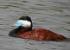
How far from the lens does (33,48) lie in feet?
42.2

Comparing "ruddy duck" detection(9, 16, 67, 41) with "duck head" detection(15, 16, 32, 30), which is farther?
"duck head" detection(15, 16, 32, 30)

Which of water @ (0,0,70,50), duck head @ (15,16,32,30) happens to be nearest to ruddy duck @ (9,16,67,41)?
duck head @ (15,16,32,30)

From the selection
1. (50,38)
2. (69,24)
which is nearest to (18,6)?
(69,24)

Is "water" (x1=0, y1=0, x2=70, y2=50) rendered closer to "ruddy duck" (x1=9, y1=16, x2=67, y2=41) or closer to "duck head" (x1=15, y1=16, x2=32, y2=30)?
"ruddy duck" (x1=9, y1=16, x2=67, y2=41)

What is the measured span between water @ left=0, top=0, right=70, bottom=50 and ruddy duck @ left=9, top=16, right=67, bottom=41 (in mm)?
247

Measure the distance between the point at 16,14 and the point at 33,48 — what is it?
4.30m

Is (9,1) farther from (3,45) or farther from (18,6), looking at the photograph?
(3,45)

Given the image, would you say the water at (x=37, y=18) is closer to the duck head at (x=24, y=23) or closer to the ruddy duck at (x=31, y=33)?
the ruddy duck at (x=31, y=33)

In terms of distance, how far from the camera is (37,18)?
1655 centimetres

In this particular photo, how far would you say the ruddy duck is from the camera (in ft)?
45.2

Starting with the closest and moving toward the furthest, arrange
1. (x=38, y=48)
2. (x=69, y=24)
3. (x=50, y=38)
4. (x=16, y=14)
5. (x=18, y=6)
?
(x=38, y=48) → (x=50, y=38) → (x=69, y=24) → (x=16, y=14) → (x=18, y=6)

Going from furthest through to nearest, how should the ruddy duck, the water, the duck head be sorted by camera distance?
the duck head, the ruddy duck, the water

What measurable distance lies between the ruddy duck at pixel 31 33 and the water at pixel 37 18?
247 mm

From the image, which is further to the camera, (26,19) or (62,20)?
(62,20)
